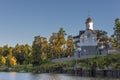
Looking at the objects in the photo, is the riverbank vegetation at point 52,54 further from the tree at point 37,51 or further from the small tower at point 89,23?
the small tower at point 89,23

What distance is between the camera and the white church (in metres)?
116

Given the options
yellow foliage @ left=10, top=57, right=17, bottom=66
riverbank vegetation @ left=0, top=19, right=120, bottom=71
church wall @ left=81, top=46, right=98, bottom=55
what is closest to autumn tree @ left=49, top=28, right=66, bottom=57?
riverbank vegetation @ left=0, top=19, right=120, bottom=71

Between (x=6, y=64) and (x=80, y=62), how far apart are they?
202ft

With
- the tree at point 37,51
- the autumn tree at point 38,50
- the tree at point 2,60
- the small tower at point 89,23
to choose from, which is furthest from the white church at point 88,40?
the tree at point 2,60

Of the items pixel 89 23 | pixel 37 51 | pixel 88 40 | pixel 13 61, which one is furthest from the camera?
pixel 13 61

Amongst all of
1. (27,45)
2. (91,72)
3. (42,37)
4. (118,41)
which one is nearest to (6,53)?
(27,45)

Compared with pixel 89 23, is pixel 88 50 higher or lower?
lower

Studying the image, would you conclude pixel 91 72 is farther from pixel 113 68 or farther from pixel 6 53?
pixel 6 53

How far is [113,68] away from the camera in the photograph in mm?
73250

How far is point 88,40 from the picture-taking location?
4715 inches

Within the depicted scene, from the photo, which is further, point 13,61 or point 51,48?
point 13,61

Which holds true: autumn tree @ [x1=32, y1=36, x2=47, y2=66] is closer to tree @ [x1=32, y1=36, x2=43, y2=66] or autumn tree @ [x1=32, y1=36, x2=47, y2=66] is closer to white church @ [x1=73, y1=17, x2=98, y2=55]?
tree @ [x1=32, y1=36, x2=43, y2=66]

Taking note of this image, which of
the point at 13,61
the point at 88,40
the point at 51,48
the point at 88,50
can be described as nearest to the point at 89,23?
the point at 88,40

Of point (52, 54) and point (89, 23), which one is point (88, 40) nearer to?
point (89, 23)
